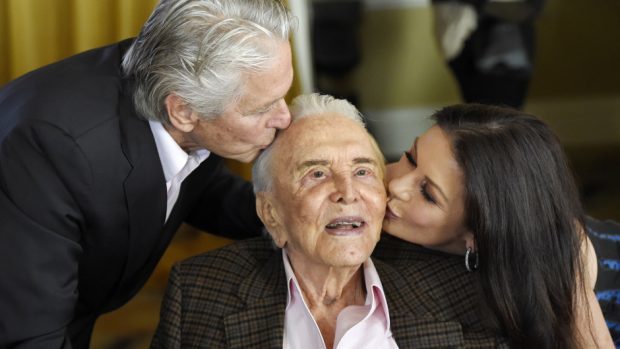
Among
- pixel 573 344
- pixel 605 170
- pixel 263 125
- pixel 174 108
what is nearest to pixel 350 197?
pixel 263 125

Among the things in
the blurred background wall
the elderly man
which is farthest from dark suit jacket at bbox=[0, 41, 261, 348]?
the blurred background wall

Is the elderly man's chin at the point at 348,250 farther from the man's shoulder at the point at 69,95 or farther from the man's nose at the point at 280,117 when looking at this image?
the man's shoulder at the point at 69,95

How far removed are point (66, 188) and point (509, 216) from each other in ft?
3.12

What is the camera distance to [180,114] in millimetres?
2004

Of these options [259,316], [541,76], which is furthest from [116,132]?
[541,76]

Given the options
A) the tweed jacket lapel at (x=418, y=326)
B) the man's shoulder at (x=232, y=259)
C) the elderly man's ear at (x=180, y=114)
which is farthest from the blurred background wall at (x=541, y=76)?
the elderly man's ear at (x=180, y=114)

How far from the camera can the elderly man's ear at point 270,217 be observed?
2162 millimetres

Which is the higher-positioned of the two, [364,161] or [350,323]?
[364,161]

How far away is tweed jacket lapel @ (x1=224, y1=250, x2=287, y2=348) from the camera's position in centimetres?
210

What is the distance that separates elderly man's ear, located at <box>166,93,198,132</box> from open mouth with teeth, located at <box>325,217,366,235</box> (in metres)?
0.37

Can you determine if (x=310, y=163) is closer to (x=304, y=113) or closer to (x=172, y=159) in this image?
(x=304, y=113)

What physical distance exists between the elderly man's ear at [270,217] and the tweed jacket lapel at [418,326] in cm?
29

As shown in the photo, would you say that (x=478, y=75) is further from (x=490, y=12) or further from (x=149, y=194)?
(x=149, y=194)

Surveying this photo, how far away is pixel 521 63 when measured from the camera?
394 cm
